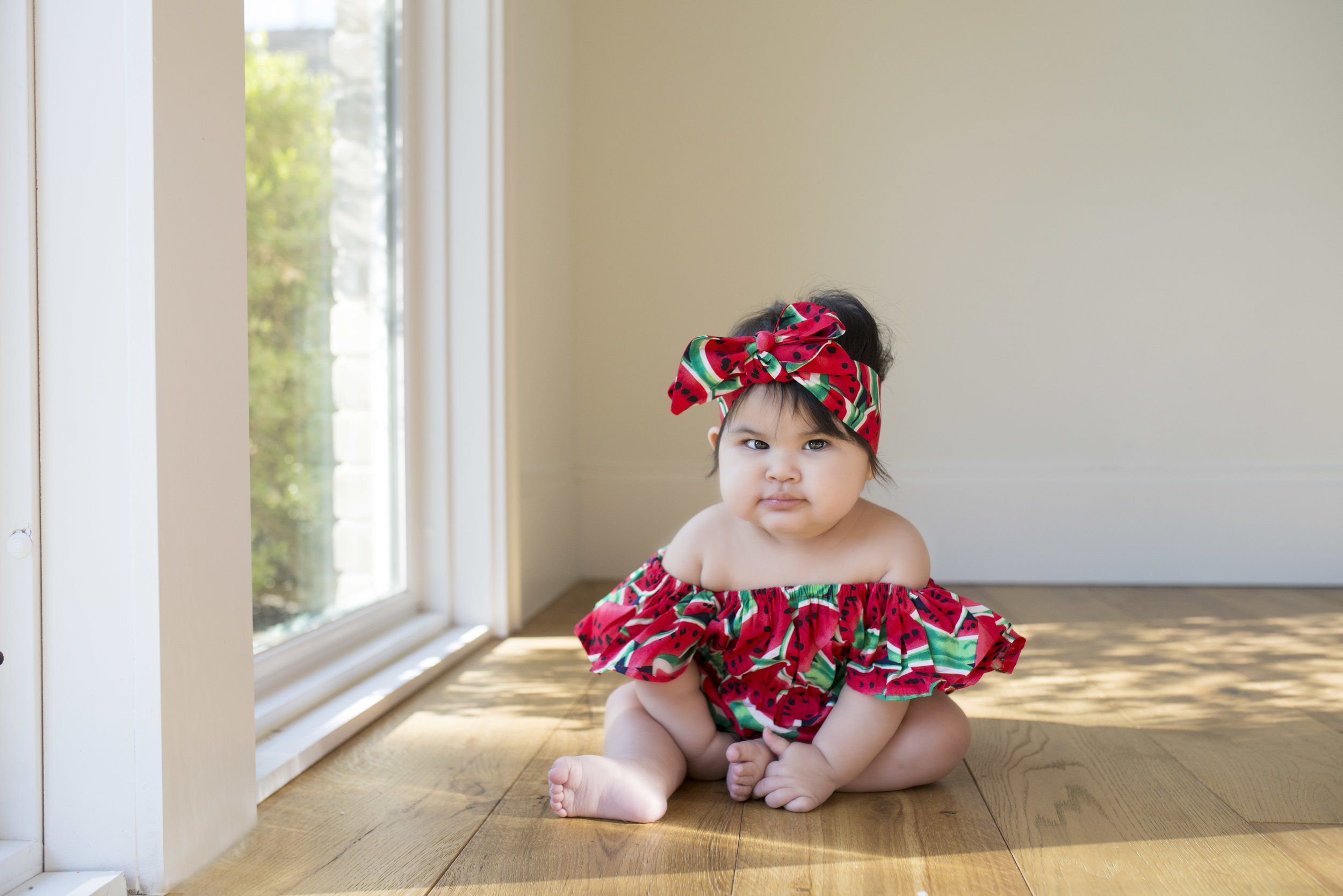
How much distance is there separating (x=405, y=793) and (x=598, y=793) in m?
0.27

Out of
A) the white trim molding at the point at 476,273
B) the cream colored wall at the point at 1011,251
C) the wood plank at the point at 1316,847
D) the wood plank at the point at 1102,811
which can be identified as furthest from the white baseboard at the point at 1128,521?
the wood plank at the point at 1316,847

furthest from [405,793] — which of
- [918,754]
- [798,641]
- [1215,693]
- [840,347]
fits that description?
[1215,693]

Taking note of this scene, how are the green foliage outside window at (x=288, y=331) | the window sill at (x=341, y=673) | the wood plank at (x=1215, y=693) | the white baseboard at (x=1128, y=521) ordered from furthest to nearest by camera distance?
1. the white baseboard at (x=1128, y=521)
2. the green foliage outside window at (x=288, y=331)
3. the window sill at (x=341, y=673)
4. the wood plank at (x=1215, y=693)

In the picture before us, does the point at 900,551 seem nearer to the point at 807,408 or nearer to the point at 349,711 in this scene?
the point at 807,408

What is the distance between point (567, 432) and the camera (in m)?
2.94

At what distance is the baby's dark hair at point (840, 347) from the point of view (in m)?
1.21

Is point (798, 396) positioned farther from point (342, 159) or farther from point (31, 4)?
point (342, 159)

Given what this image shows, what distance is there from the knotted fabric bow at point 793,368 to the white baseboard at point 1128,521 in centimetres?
163

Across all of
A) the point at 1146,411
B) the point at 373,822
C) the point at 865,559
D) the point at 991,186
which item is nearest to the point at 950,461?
the point at 1146,411

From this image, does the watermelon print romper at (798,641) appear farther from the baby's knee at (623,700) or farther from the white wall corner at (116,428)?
the white wall corner at (116,428)

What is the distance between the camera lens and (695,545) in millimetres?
1297

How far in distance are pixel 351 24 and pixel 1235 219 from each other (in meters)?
2.43

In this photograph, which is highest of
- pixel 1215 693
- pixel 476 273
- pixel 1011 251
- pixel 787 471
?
pixel 1011 251

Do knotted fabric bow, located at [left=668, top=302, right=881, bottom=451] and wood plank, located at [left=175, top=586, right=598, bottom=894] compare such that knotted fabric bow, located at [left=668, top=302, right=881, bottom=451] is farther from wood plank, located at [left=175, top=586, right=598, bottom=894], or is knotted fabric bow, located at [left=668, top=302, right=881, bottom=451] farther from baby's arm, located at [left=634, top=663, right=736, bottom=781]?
wood plank, located at [left=175, top=586, right=598, bottom=894]
